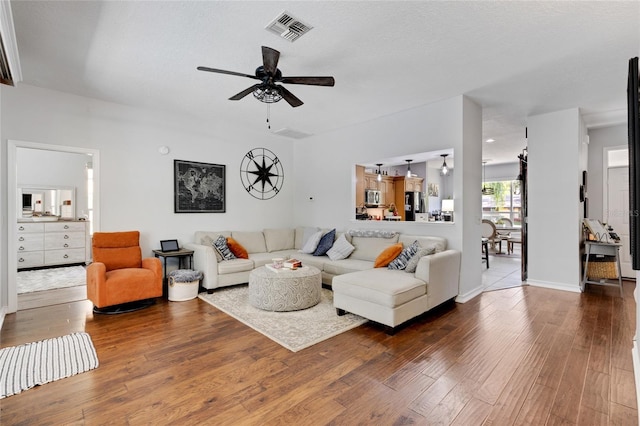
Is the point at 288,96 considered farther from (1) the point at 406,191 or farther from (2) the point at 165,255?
(1) the point at 406,191

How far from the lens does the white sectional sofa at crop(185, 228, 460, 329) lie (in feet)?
10.3

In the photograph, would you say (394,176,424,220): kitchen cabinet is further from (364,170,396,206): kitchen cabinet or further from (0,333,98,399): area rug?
(0,333,98,399): area rug

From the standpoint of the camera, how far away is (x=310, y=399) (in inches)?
79.6

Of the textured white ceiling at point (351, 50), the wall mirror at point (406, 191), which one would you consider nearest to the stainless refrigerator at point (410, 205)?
the wall mirror at point (406, 191)

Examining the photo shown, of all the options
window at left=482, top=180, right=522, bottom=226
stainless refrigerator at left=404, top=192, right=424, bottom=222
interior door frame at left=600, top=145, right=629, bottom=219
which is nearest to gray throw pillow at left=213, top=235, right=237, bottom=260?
stainless refrigerator at left=404, top=192, right=424, bottom=222

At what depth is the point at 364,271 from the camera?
3727mm

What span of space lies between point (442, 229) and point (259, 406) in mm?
3308

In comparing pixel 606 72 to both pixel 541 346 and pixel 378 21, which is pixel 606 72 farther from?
pixel 541 346

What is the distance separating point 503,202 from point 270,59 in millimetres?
10383

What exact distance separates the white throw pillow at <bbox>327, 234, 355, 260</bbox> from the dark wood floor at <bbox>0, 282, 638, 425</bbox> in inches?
66.7

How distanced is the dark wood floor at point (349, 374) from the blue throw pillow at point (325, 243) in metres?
2.09

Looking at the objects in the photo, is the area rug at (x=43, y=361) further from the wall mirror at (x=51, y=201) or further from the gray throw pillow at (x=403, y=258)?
the wall mirror at (x=51, y=201)

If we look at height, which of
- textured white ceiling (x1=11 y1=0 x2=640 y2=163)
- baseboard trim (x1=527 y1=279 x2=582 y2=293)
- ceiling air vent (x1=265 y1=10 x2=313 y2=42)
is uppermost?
textured white ceiling (x1=11 y1=0 x2=640 y2=163)

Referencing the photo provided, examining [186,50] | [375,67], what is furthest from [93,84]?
[375,67]
